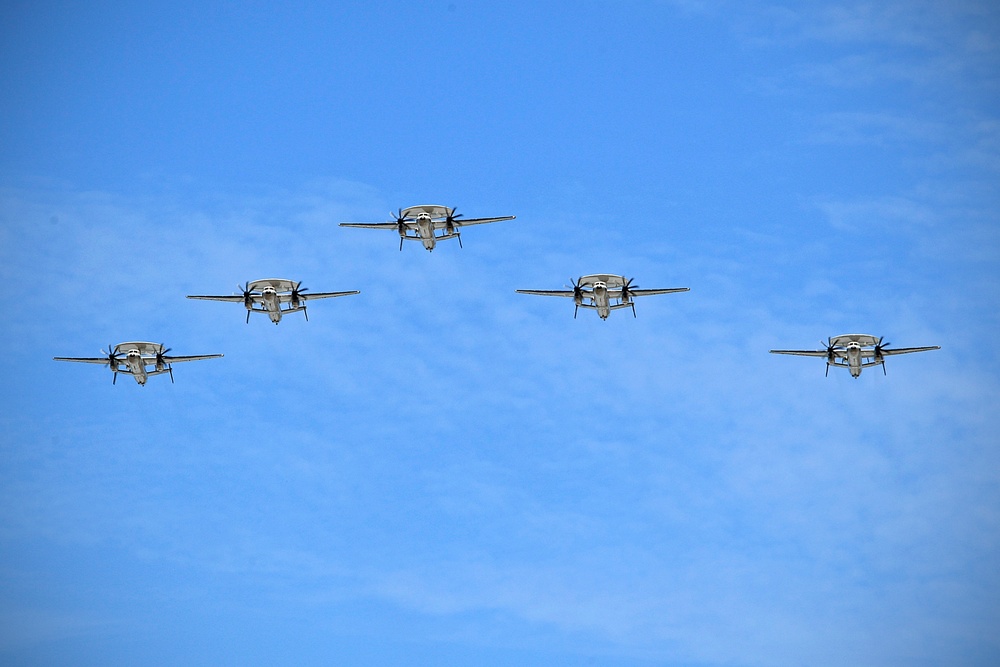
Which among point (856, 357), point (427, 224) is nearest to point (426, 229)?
point (427, 224)

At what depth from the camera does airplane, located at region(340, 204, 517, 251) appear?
142 metres

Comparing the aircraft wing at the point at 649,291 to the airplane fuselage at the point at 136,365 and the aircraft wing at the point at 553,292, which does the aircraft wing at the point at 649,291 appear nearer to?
the aircraft wing at the point at 553,292

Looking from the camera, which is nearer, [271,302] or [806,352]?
[271,302]

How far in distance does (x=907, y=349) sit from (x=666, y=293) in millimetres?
25655

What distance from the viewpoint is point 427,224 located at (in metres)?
142

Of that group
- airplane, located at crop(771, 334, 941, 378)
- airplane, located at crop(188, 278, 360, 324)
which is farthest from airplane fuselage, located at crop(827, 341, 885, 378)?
airplane, located at crop(188, 278, 360, 324)

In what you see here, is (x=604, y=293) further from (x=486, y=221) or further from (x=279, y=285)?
(x=279, y=285)

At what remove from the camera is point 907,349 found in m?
147

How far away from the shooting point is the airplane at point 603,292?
145 meters

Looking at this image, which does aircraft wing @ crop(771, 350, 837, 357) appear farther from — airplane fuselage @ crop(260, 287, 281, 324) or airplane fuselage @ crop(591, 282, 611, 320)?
airplane fuselage @ crop(260, 287, 281, 324)

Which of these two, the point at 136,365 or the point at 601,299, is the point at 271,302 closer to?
the point at 136,365

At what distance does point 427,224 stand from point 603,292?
1918 cm

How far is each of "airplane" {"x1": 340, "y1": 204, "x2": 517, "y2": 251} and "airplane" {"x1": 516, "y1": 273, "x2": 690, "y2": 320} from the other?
911 cm

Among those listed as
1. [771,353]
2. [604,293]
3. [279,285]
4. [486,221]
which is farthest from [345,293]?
[771,353]
